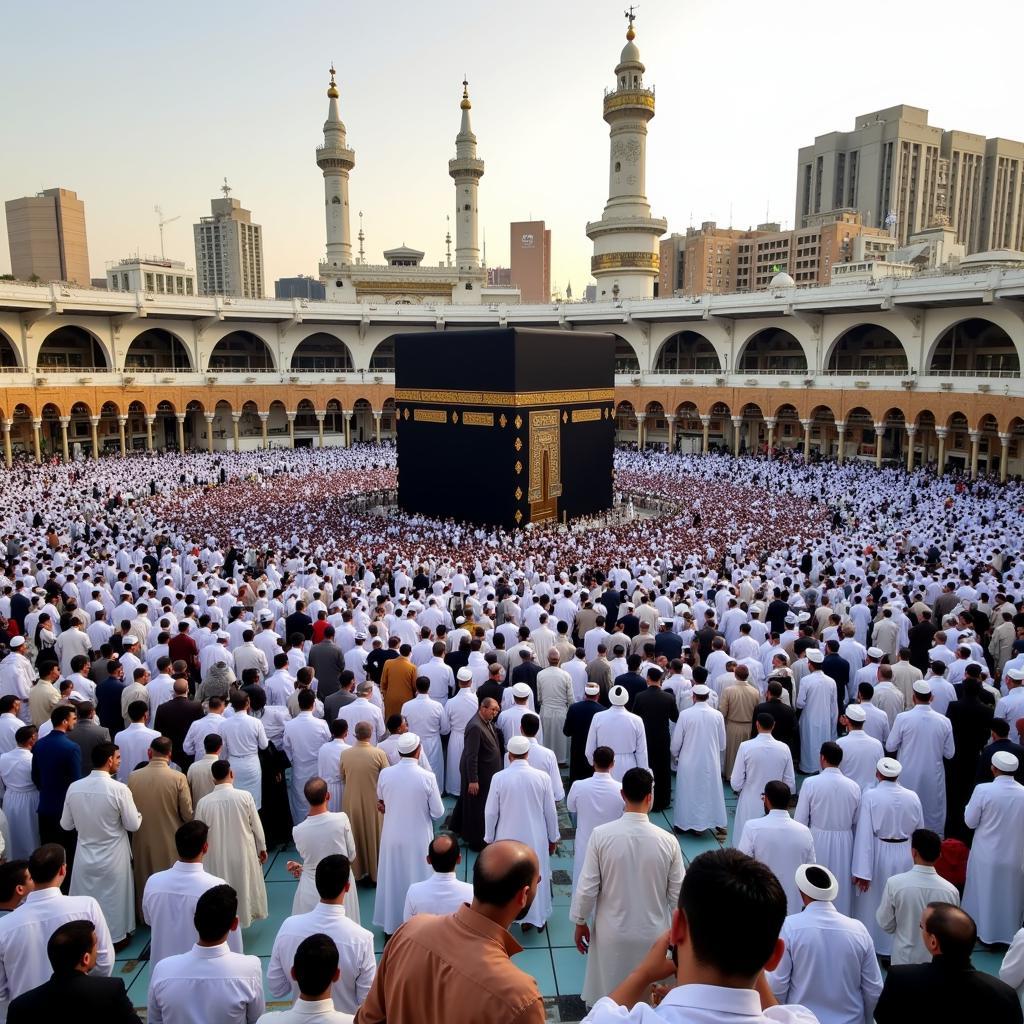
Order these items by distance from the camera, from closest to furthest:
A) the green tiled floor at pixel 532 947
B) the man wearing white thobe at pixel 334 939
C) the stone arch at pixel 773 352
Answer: the man wearing white thobe at pixel 334 939 < the green tiled floor at pixel 532 947 < the stone arch at pixel 773 352

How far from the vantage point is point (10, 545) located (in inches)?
536

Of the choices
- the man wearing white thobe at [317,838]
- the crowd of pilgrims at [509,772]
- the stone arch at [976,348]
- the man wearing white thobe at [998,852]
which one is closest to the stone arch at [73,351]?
the crowd of pilgrims at [509,772]

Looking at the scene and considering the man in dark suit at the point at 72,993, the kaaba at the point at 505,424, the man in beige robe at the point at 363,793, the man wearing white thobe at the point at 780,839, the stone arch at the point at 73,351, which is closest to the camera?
the man in dark suit at the point at 72,993

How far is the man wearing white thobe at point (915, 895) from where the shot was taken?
342 cm

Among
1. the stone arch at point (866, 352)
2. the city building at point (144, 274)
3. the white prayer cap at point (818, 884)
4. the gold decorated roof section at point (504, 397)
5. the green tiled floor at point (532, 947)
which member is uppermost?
the city building at point (144, 274)

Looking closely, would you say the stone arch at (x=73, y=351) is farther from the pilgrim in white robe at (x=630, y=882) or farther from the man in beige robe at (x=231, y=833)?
the pilgrim in white robe at (x=630, y=882)

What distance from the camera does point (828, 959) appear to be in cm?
297

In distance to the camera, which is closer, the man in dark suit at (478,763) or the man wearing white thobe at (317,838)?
the man wearing white thobe at (317,838)

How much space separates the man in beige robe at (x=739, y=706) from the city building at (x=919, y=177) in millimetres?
90843

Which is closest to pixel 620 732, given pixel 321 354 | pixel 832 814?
pixel 832 814

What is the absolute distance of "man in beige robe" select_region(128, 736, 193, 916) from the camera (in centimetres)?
444

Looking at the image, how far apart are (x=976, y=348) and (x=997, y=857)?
98.3 feet

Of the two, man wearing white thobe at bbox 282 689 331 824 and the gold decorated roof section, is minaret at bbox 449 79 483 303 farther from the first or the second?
man wearing white thobe at bbox 282 689 331 824

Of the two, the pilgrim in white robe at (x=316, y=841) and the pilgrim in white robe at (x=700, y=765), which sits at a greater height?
the pilgrim in white robe at (x=316, y=841)
